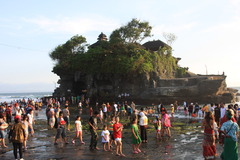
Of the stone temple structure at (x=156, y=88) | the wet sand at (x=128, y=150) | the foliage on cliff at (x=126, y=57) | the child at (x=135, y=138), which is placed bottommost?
the wet sand at (x=128, y=150)

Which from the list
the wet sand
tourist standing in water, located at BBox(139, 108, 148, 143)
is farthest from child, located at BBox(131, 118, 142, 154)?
tourist standing in water, located at BBox(139, 108, 148, 143)

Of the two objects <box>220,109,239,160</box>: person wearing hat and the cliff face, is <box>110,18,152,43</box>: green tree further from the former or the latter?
<box>220,109,239,160</box>: person wearing hat

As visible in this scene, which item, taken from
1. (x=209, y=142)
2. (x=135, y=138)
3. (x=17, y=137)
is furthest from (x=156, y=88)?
(x=17, y=137)

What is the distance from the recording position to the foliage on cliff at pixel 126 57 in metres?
44.4

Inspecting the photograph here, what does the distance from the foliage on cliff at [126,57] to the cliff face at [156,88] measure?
2428 millimetres

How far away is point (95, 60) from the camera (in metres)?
46.9

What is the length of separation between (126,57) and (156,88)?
8.23 metres

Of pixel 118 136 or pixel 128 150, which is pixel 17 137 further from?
pixel 128 150

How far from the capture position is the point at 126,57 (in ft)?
148

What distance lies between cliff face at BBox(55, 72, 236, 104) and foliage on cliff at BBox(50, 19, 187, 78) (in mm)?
2428

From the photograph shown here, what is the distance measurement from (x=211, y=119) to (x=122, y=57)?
3752cm

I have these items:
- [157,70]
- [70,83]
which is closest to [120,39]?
[157,70]

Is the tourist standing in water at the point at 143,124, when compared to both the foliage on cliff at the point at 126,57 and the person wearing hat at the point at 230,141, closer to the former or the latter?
the person wearing hat at the point at 230,141

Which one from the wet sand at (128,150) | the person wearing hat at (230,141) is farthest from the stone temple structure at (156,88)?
the person wearing hat at (230,141)
